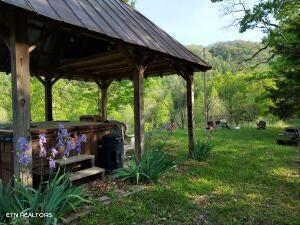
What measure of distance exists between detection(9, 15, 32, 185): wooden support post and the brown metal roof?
455mm

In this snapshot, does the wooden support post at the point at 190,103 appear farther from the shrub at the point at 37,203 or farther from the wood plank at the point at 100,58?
the shrub at the point at 37,203

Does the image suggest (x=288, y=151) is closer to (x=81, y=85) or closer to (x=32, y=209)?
(x=32, y=209)

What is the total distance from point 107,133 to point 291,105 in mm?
10074

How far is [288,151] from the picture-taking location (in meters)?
10.4

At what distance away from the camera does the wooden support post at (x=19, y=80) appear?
4234 millimetres

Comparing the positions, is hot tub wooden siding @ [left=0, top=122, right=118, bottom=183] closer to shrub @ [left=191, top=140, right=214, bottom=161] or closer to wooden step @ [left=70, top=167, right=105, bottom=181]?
wooden step @ [left=70, top=167, right=105, bottom=181]

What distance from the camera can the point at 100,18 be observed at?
18.4ft

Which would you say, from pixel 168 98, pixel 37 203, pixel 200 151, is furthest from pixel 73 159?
pixel 168 98

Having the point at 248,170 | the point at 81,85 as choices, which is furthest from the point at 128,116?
the point at 248,170

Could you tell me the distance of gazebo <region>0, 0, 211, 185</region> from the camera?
4262 millimetres

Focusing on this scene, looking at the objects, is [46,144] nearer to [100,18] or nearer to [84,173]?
[84,173]

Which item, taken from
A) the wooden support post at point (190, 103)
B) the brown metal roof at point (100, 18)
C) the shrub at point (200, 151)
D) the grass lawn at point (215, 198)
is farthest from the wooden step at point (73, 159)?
the wooden support post at point (190, 103)

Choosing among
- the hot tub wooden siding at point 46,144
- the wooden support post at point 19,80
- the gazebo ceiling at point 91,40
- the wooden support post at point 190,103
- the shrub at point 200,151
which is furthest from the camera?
the wooden support post at point 190,103

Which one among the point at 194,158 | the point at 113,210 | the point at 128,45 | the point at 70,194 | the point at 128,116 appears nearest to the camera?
the point at 70,194
